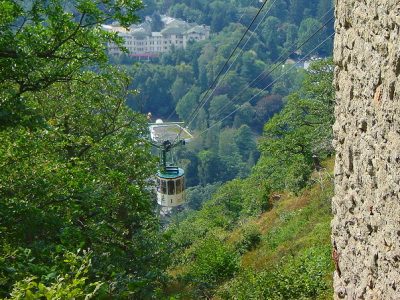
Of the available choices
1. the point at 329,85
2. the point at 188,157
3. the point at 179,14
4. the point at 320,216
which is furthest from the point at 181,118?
the point at 320,216

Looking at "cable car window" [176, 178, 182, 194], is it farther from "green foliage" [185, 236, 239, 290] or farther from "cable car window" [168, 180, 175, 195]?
"green foliage" [185, 236, 239, 290]

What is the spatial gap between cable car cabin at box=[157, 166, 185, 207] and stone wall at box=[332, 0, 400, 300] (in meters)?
9.87

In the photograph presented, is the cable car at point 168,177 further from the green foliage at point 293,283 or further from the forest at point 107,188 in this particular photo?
the green foliage at point 293,283

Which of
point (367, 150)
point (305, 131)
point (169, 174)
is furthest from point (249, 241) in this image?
point (367, 150)

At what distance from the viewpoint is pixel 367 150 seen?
3.86 metres

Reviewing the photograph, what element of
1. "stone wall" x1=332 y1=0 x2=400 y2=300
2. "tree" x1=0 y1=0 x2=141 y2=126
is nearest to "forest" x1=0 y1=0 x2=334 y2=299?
"tree" x1=0 y1=0 x2=141 y2=126

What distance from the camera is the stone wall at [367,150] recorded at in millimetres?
3338

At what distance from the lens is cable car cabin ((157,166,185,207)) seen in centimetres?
1450

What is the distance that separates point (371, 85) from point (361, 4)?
1.94 ft

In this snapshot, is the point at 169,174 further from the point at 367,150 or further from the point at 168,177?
the point at 367,150

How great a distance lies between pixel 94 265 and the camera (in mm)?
6371

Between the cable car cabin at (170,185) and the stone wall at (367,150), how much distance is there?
9.87 metres

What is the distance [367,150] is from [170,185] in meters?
11.0

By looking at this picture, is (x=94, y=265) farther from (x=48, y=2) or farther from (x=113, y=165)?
(x=113, y=165)
